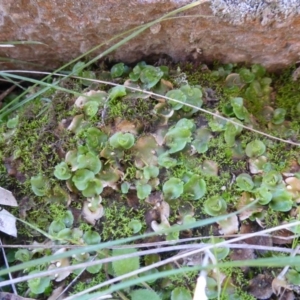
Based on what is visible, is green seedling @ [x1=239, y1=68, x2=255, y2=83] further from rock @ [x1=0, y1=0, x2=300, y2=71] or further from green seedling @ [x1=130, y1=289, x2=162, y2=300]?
green seedling @ [x1=130, y1=289, x2=162, y2=300]

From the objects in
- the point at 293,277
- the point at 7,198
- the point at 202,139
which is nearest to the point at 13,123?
the point at 7,198

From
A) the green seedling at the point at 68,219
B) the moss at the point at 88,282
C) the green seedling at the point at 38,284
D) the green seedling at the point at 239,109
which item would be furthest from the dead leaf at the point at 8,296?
the green seedling at the point at 239,109

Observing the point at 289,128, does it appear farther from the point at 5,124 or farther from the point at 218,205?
the point at 5,124

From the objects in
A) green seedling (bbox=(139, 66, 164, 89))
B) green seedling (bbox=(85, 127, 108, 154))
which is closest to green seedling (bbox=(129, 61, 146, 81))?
green seedling (bbox=(139, 66, 164, 89))

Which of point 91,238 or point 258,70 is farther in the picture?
point 258,70

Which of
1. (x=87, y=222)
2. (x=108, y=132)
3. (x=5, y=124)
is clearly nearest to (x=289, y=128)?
(x=108, y=132)

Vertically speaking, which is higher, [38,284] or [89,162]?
[89,162]

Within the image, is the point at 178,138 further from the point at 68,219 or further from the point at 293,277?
the point at 293,277

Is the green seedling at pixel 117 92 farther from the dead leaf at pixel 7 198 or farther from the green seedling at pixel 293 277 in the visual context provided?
the green seedling at pixel 293 277
